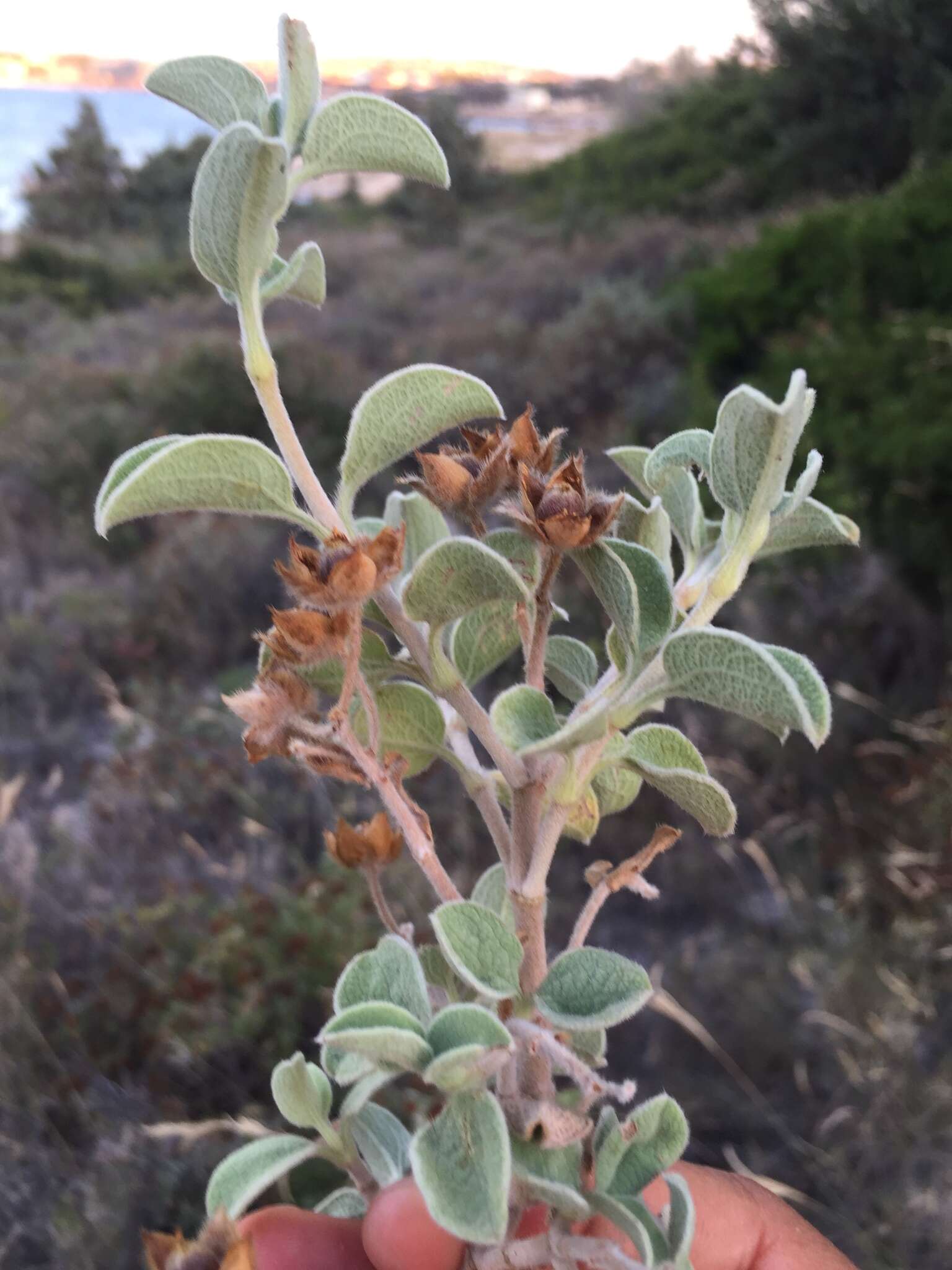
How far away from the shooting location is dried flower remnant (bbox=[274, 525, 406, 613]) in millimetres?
562

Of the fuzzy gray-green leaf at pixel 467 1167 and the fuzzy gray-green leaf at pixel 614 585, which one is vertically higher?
the fuzzy gray-green leaf at pixel 614 585

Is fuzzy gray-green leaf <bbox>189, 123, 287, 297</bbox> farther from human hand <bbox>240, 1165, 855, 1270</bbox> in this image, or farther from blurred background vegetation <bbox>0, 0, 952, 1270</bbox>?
blurred background vegetation <bbox>0, 0, 952, 1270</bbox>

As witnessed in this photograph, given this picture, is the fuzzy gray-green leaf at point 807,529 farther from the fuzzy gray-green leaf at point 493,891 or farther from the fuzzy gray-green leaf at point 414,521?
the fuzzy gray-green leaf at point 493,891

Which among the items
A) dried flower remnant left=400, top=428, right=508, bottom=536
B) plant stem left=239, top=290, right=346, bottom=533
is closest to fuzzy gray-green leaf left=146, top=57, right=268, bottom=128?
plant stem left=239, top=290, right=346, bottom=533

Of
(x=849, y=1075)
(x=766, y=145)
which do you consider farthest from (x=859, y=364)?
(x=766, y=145)

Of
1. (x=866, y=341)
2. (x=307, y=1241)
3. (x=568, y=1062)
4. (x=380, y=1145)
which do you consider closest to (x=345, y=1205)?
(x=307, y=1241)

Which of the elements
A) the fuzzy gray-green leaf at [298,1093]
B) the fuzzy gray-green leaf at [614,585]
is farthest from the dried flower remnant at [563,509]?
the fuzzy gray-green leaf at [298,1093]

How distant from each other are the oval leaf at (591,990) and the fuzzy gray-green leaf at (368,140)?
55 cm

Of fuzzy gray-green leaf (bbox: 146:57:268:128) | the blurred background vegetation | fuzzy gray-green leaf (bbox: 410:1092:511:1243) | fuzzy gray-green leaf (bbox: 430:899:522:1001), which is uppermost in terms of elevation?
fuzzy gray-green leaf (bbox: 146:57:268:128)

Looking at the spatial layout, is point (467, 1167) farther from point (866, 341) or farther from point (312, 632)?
point (866, 341)

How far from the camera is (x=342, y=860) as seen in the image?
812mm

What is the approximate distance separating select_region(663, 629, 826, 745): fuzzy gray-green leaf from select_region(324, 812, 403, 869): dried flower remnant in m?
0.30

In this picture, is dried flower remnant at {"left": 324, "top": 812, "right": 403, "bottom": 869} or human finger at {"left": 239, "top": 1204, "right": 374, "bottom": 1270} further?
human finger at {"left": 239, "top": 1204, "right": 374, "bottom": 1270}

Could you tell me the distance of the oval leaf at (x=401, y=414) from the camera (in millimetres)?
654
